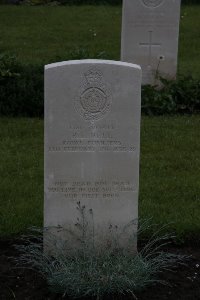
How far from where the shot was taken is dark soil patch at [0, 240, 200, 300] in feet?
15.7

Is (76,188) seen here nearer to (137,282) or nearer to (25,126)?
(137,282)

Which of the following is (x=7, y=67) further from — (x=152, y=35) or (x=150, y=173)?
(x=150, y=173)

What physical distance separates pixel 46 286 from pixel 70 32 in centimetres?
1082

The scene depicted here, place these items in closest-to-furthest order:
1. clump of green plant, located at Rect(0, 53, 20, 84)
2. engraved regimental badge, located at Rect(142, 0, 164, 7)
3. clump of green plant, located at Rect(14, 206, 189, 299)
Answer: clump of green plant, located at Rect(14, 206, 189, 299)
clump of green plant, located at Rect(0, 53, 20, 84)
engraved regimental badge, located at Rect(142, 0, 164, 7)

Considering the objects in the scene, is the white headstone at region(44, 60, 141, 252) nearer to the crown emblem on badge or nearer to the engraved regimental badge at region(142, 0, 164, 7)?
the crown emblem on badge

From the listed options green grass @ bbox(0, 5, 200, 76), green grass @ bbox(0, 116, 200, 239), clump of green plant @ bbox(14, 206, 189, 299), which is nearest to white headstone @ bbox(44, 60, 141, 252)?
clump of green plant @ bbox(14, 206, 189, 299)

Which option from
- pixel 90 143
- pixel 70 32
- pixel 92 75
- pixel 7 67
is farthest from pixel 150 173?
pixel 70 32

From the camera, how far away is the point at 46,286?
489 centimetres

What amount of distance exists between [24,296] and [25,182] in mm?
2000

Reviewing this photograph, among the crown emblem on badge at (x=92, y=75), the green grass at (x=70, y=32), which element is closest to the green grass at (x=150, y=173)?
the crown emblem on badge at (x=92, y=75)

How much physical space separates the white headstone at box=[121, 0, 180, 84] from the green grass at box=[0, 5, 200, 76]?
1.32m

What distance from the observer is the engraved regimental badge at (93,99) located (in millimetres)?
4871

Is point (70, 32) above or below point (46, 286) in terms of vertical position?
above

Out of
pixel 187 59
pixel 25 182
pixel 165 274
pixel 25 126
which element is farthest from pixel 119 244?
pixel 187 59
